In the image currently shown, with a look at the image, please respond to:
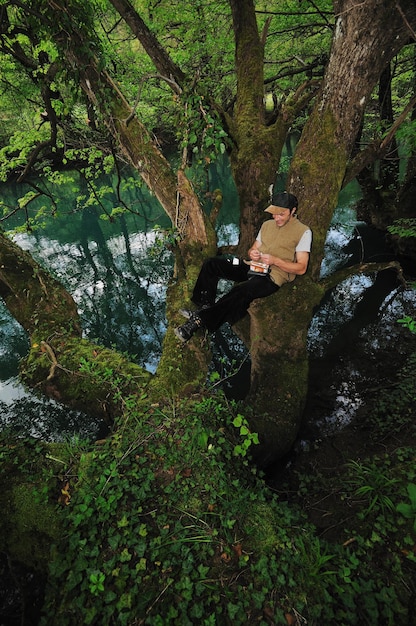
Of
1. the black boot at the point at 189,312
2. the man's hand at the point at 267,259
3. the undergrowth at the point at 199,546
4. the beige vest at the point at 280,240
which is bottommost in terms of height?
the undergrowth at the point at 199,546

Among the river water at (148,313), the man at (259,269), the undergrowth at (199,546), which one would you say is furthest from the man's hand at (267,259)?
the undergrowth at (199,546)

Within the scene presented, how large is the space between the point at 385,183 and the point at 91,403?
Result: 11197 millimetres

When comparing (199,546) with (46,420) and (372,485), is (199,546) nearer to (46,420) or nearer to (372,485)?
(372,485)

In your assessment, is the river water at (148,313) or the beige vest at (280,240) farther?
the river water at (148,313)

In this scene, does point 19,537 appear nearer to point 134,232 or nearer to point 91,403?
point 91,403

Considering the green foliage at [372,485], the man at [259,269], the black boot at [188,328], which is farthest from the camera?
the black boot at [188,328]

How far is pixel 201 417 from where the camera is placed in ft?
11.0

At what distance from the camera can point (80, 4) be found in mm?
3826

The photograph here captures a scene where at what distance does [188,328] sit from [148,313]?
6471 millimetres

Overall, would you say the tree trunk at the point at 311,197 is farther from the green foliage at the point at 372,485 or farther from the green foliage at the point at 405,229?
the green foliage at the point at 405,229

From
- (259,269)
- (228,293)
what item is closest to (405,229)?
(259,269)

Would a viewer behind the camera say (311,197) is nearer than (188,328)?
No

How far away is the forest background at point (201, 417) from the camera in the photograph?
2.19 metres

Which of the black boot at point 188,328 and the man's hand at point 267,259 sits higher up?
the man's hand at point 267,259
